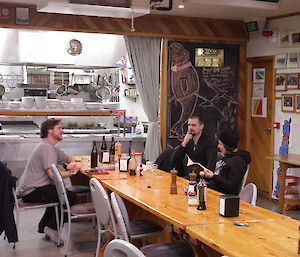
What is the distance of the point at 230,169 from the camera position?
4688 millimetres

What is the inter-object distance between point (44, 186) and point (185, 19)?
13.5 ft

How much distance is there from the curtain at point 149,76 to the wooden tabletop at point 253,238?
467cm

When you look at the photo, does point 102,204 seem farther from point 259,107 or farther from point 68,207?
point 259,107

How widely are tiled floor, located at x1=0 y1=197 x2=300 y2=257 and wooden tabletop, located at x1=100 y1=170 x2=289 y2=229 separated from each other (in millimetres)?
897

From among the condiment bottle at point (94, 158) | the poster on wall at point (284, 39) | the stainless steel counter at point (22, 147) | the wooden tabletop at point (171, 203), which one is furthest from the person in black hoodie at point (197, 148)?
the poster on wall at point (284, 39)

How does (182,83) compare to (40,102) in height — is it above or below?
above

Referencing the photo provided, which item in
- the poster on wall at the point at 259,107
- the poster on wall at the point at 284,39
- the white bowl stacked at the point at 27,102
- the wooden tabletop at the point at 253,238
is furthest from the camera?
the poster on wall at the point at 259,107

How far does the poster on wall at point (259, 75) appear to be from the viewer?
841 centimetres

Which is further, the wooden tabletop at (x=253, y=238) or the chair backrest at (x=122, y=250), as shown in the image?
the wooden tabletop at (x=253, y=238)

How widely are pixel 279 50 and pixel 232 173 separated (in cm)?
386

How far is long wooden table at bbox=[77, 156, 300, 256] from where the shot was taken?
2861mm

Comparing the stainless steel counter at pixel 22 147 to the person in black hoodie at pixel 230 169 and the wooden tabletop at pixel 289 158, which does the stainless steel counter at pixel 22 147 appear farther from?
the person in black hoodie at pixel 230 169

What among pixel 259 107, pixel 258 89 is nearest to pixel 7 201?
pixel 259 107

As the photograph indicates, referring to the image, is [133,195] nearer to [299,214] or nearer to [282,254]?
[282,254]
